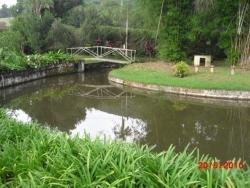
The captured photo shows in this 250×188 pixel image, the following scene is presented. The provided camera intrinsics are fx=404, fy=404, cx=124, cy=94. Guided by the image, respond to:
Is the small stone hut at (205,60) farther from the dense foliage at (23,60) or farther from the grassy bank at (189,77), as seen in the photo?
the dense foliage at (23,60)

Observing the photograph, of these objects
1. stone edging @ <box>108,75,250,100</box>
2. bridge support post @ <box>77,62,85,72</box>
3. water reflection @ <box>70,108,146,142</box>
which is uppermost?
bridge support post @ <box>77,62,85,72</box>

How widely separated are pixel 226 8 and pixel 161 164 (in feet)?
53.0

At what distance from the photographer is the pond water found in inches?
389

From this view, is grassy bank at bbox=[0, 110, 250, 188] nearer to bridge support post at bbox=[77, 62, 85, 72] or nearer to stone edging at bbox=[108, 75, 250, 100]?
stone edging at bbox=[108, 75, 250, 100]

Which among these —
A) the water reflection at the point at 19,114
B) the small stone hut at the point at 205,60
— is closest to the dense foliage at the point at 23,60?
the water reflection at the point at 19,114

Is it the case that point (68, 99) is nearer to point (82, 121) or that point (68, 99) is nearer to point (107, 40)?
point (82, 121)

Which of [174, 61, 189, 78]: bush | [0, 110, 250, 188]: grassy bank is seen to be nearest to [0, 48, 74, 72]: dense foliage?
[174, 61, 189, 78]: bush

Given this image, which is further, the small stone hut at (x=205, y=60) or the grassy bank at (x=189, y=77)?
the small stone hut at (x=205, y=60)

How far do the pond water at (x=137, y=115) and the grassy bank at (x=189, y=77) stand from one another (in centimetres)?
83

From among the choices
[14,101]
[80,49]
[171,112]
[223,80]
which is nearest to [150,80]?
[223,80]

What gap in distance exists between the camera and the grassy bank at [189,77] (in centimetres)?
1548

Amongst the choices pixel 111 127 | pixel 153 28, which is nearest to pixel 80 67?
pixel 153 28

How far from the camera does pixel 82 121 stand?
1214 centimetres

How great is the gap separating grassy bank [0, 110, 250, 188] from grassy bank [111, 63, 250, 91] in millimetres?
10953
